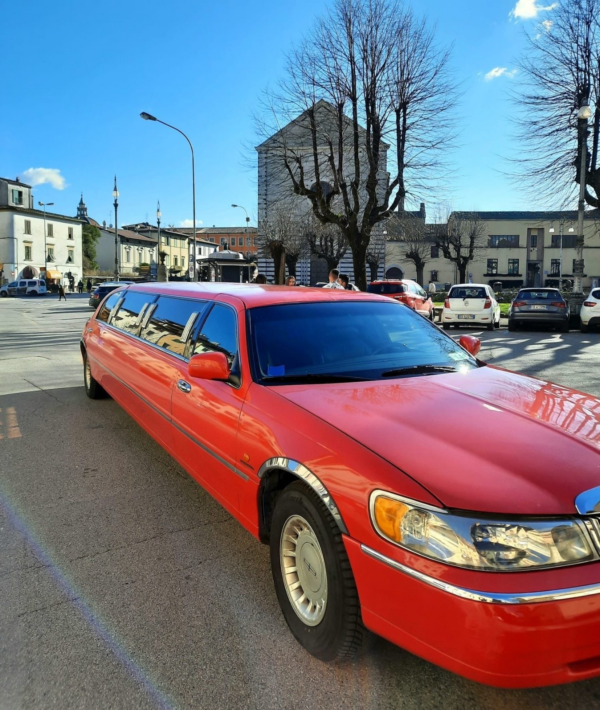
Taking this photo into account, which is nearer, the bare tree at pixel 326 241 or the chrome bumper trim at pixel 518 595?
the chrome bumper trim at pixel 518 595

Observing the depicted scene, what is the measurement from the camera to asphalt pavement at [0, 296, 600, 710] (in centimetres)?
217

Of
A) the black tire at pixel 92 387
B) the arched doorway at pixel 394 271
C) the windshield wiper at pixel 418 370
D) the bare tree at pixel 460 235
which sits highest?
the bare tree at pixel 460 235

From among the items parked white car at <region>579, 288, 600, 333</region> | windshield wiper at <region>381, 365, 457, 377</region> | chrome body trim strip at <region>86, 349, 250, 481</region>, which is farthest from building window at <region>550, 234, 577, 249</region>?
windshield wiper at <region>381, 365, 457, 377</region>

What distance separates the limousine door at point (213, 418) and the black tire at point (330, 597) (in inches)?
23.9

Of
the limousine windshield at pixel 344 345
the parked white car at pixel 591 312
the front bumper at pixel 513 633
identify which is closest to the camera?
the front bumper at pixel 513 633

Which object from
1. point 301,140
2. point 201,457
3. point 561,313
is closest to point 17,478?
point 201,457

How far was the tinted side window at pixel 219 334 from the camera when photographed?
136 inches

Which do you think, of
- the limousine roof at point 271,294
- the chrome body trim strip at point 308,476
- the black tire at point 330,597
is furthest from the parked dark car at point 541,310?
the black tire at point 330,597

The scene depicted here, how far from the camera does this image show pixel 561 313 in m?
18.8

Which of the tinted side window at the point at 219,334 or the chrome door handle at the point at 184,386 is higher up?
the tinted side window at the point at 219,334

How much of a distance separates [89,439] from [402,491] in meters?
4.54

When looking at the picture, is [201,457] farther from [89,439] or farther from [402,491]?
[89,439]

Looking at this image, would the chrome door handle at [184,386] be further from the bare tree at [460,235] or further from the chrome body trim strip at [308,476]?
the bare tree at [460,235]

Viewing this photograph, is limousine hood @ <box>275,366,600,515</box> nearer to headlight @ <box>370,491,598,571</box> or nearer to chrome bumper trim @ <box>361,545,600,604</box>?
headlight @ <box>370,491,598,571</box>
